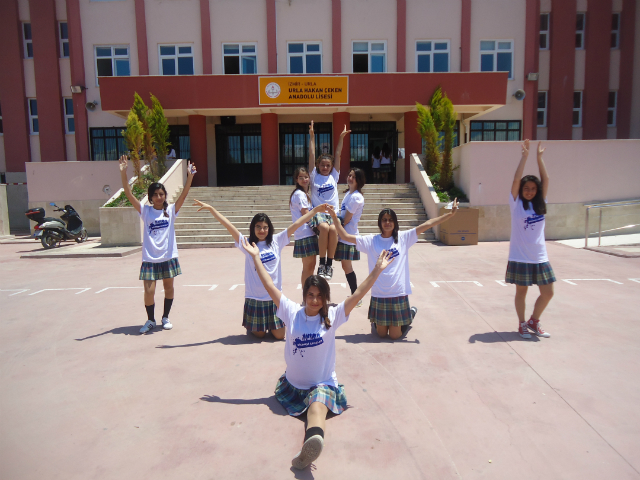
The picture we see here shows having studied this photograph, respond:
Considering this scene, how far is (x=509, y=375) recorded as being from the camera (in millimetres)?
3852

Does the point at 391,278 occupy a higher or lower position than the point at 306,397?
higher

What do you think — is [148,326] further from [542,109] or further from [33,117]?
[542,109]

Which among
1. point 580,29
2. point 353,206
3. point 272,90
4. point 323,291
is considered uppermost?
point 580,29

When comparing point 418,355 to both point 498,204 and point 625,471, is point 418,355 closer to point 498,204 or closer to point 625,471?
point 625,471

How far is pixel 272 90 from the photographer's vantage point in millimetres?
16359

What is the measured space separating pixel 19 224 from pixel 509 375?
22.1 meters

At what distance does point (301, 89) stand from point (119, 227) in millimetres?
7999

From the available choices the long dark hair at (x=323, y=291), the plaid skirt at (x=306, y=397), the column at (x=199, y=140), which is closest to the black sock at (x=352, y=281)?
the plaid skirt at (x=306, y=397)

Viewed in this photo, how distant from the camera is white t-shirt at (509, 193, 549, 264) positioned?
4.80m

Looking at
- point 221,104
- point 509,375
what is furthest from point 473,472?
point 221,104

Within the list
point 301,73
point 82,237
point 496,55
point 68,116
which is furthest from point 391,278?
point 68,116

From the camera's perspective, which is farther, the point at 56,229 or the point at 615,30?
the point at 615,30

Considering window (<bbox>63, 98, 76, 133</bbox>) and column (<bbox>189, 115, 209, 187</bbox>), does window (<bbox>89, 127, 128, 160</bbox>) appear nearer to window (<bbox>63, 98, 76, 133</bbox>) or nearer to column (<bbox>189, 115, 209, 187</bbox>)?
window (<bbox>63, 98, 76, 133</bbox>)

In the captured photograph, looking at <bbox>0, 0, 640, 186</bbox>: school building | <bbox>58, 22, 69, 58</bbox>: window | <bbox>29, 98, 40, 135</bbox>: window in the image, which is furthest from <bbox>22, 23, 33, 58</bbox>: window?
<bbox>29, 98, 40, 135</bbox>: window
